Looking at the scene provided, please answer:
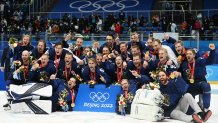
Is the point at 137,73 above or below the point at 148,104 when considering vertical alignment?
above

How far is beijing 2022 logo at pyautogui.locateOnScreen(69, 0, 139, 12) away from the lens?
25.7 metres

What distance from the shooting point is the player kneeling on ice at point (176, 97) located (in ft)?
24.1

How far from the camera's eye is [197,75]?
26.1ft

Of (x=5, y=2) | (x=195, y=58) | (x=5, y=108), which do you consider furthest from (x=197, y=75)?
(x=5, y=2)

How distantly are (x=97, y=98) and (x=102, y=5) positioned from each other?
1832 centimetres

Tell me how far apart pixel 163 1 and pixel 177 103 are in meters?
17.5

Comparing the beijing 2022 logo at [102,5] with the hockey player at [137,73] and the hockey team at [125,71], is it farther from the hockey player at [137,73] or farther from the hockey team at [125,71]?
the hockey player at [137,73]

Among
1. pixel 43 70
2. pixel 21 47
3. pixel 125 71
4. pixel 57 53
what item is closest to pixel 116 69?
pixel 125 71

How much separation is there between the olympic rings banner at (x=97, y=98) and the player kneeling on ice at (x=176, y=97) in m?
1.21

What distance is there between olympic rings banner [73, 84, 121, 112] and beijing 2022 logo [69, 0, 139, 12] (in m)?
17.2

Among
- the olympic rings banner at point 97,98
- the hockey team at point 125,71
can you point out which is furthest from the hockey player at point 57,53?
the olympic rings banner at point 97,98

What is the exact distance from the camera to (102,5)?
26.3 m

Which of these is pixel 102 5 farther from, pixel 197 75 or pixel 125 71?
pixel 197 75

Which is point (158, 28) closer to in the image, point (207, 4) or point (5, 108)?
point (207, 4)
